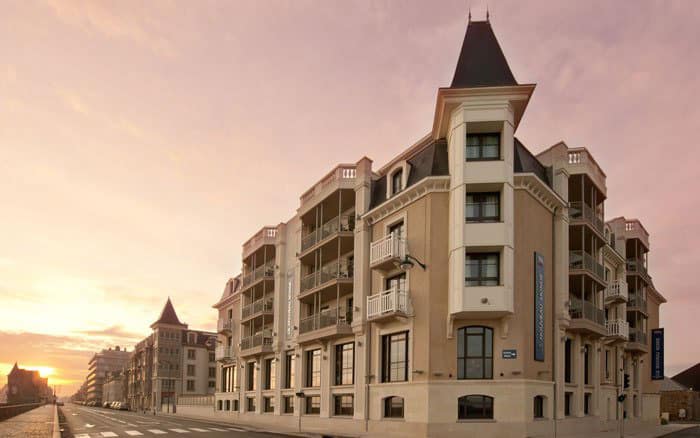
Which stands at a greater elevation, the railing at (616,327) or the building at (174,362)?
the railing at (616,327)

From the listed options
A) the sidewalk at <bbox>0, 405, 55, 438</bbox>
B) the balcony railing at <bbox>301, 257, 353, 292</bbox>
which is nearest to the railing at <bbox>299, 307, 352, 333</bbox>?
the balcony railing at <bbox>301, 257, 353, 292</bbox>

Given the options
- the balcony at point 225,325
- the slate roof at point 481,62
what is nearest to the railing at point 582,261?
the slate roof at point 481,62

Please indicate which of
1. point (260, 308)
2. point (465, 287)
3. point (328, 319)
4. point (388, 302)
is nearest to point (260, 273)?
point (260, 308)

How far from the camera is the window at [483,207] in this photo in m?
29.9

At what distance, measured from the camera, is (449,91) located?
30.2m

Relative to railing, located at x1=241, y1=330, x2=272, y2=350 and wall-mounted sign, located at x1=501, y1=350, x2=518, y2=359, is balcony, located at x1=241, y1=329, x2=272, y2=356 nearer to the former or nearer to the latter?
railing, located at x1=241, y1=330, x2=272, y2=350

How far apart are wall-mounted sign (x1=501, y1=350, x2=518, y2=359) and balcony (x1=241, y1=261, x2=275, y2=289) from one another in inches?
1038

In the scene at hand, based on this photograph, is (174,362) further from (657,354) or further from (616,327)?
(616,327)

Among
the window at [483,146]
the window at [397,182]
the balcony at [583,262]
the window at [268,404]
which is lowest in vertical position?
the window at [268,404]

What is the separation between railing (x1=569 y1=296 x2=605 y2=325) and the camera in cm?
3406

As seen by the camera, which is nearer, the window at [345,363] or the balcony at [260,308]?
the window at [345,363]

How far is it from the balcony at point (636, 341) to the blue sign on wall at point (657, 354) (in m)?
3.90

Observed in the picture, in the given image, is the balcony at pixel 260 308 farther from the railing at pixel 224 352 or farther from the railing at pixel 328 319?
the railing at pixel 328 319

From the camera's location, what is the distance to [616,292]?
4206 centimetres
